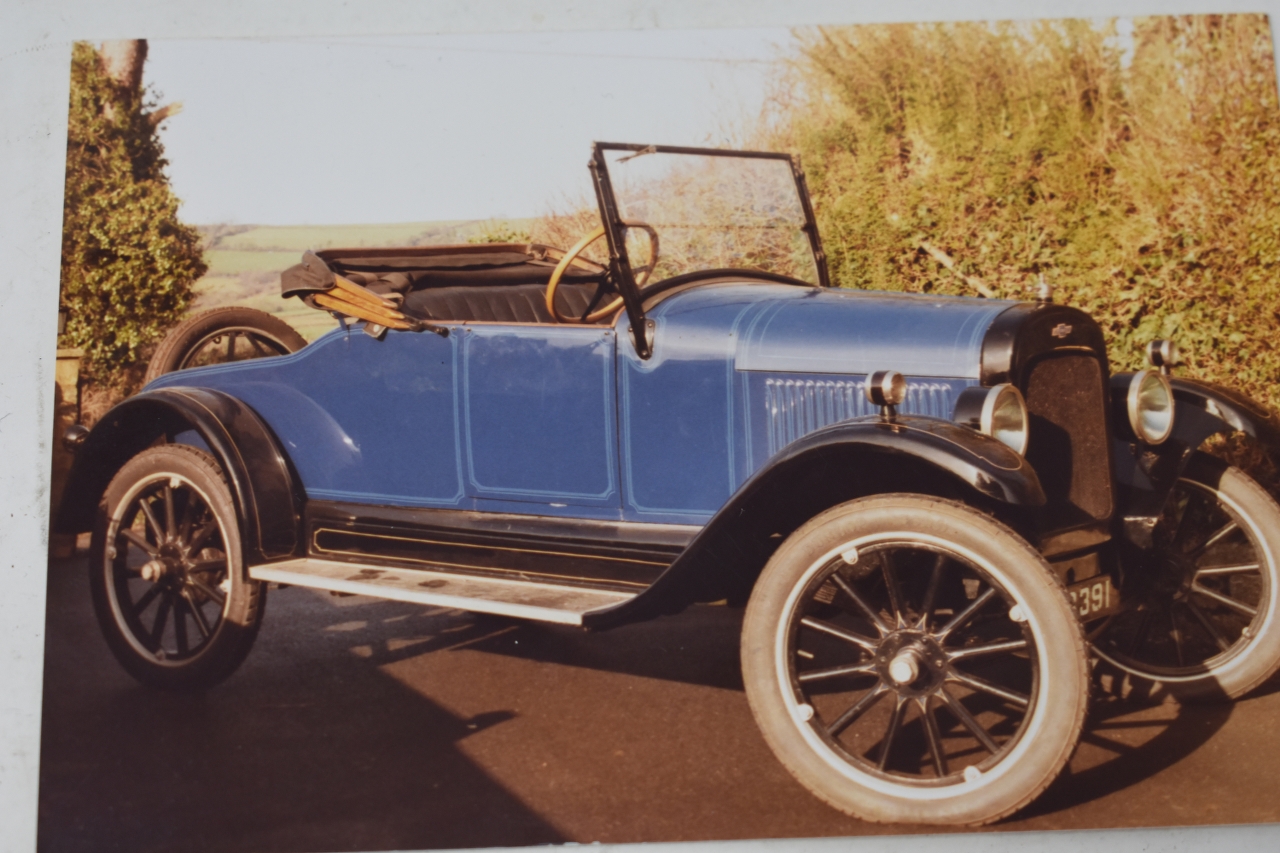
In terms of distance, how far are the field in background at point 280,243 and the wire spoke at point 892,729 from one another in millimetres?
1966

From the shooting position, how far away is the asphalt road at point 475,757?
2.39 m

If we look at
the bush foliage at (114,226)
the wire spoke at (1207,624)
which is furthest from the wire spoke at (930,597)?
the bush foliage at (114,226)

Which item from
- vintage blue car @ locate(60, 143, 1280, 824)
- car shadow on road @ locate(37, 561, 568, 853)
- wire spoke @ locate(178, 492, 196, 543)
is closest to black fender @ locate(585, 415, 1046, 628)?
vintage blue car @ locate(60, 143, 1280, 824)

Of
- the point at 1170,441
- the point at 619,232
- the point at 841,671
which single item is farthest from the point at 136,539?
the point at 1170,441

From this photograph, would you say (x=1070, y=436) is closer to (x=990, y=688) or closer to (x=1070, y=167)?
(x=990, y=688)

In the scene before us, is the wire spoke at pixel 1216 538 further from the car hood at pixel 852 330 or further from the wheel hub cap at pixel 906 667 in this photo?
the wheel hub cap at pixel 906 667

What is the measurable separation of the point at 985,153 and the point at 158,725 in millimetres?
3092

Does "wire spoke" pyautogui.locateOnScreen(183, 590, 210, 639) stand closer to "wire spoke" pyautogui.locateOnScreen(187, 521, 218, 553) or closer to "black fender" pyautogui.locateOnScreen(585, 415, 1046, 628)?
"wire spoke" pyautogui.locateOnScreen(187, 521, 218, 553)

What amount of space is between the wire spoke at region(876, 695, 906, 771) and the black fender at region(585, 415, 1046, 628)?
0.45 metres

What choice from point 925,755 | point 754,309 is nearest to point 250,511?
point 754,309

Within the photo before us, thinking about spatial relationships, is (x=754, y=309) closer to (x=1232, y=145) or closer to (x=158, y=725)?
(x=1232, y=145)

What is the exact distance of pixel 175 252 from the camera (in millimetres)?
3438

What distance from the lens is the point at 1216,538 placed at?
9.00 ft

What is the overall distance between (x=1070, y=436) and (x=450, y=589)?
1.56 metres
